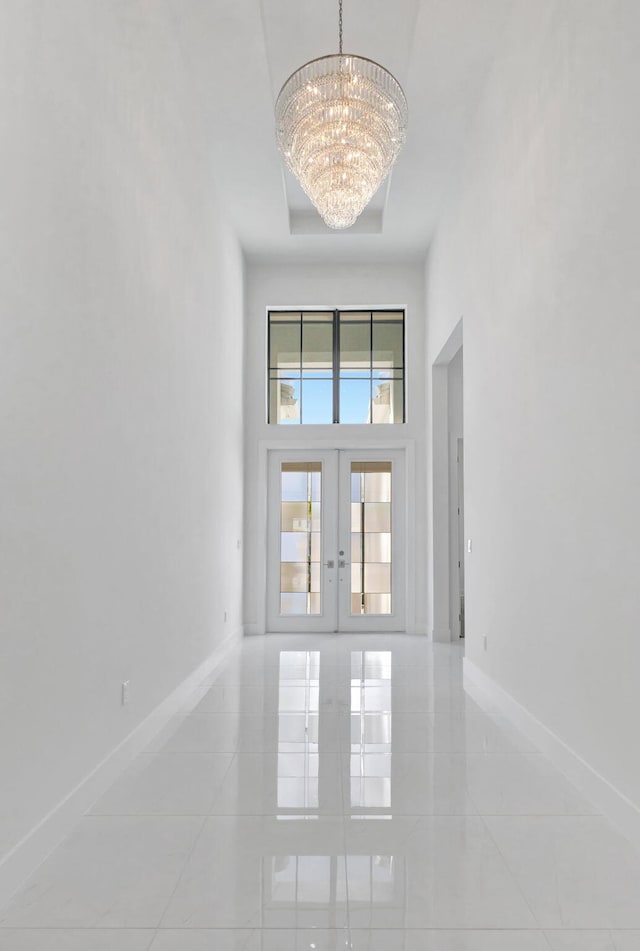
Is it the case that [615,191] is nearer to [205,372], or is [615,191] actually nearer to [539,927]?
[539,927]

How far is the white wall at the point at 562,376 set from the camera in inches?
119

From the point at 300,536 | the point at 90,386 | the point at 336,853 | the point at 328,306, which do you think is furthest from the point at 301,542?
the point at 336,853

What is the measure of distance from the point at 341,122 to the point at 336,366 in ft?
16.8

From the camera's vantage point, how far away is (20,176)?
2.57 m

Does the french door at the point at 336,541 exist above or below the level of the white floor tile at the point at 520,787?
above

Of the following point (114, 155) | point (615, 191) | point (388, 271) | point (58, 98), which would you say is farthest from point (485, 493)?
point (388, 271)

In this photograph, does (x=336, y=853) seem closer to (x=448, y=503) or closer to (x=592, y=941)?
(x=592, y=941)

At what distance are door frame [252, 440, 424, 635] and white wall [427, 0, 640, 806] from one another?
2.96 m

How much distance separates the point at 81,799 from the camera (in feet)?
10.2

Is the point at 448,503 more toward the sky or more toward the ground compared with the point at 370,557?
more toward the sky

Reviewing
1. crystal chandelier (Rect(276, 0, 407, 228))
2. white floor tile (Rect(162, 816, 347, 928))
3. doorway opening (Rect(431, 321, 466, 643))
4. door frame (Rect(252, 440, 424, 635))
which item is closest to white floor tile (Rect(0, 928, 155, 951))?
white floor tile (Rect(162, 816, 347, 928))

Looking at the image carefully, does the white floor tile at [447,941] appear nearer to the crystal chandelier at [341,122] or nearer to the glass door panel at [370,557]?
the crystal chandelier at [341,122]

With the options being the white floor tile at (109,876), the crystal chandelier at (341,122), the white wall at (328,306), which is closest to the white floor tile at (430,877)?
the white floor tile at (109,876)

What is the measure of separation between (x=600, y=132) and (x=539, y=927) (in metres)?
3.23
